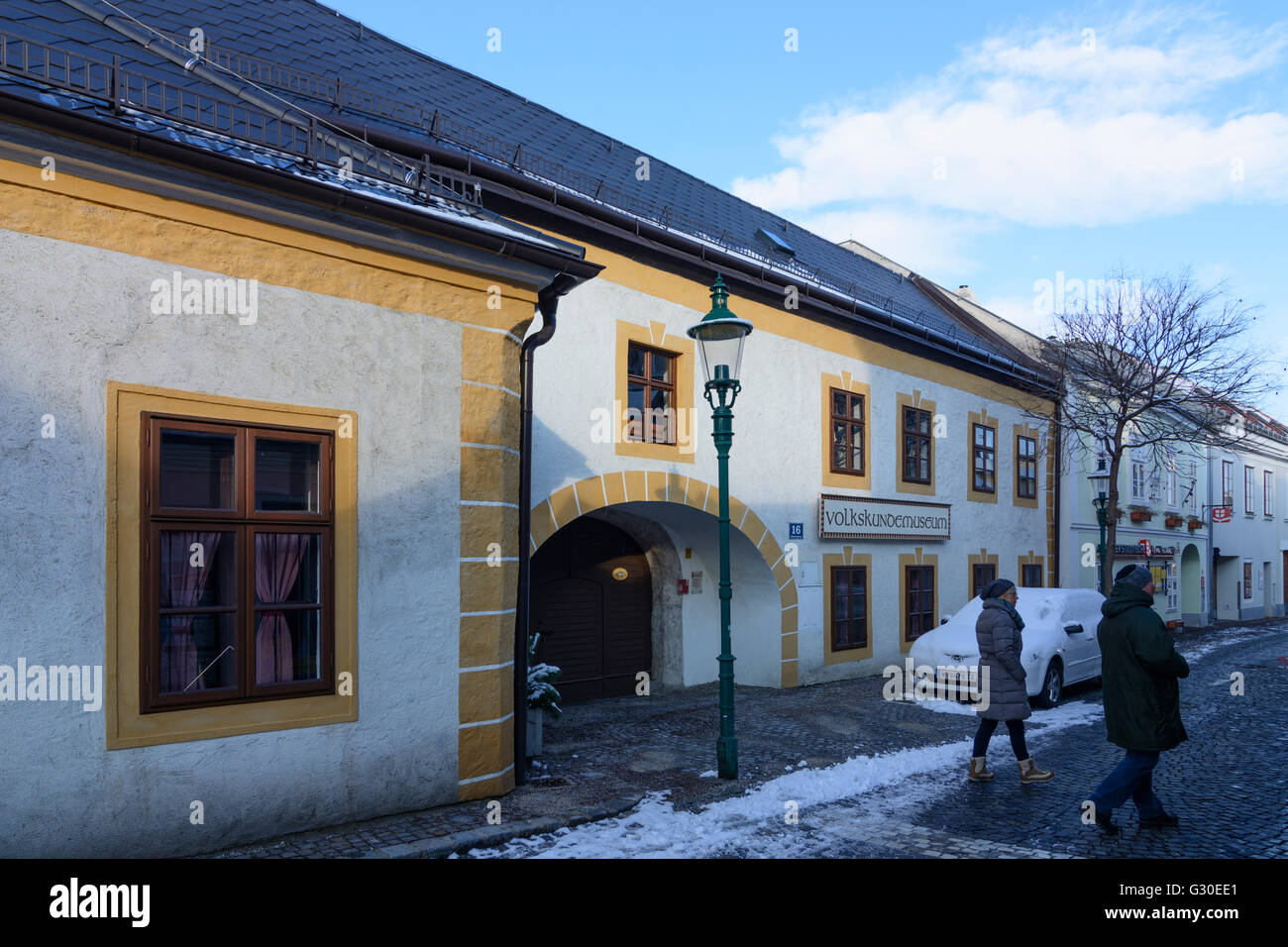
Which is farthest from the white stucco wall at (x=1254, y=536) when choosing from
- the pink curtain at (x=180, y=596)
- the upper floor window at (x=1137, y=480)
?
the pink curtain at (x=180, y=596)

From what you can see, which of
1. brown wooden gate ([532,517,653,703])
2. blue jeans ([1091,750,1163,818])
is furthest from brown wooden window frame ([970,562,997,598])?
blue jeans ([1091,750,1163,818])

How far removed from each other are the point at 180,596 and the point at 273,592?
582mm

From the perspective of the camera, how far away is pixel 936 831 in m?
6.62

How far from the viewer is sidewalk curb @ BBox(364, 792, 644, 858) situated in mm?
5852

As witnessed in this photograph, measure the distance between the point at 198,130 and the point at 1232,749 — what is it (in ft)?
34.6

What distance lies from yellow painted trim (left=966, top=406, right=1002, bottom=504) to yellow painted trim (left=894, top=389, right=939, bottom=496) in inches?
54.3

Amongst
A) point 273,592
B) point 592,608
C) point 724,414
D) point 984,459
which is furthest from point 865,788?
point 984,459

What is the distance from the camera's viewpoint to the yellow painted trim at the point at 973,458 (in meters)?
18.8

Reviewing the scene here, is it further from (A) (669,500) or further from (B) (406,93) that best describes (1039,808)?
(B) (406,93)

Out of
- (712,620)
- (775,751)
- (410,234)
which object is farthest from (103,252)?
(712,620)

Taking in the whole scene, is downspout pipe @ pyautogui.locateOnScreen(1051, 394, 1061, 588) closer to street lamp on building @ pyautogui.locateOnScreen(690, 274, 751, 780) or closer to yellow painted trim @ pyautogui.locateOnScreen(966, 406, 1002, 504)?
yellow painted trim @ pyautogui.locateOnScreen(966, 406, 1002, 504)

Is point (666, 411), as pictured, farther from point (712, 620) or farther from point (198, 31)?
point (198, 31)

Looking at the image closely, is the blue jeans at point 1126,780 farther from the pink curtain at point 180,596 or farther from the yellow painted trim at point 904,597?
the yellow painted trim at point 904,597

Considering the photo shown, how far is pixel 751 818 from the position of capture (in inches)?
276
